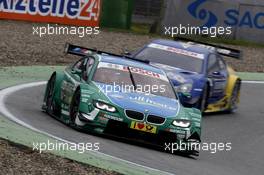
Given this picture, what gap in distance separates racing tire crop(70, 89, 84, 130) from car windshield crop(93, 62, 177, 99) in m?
0.51

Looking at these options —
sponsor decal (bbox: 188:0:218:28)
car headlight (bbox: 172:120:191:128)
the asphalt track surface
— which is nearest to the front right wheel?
the asphalt track surface

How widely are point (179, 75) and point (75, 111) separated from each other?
12.5 feet

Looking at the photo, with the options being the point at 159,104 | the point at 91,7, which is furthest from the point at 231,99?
the point at 91,7

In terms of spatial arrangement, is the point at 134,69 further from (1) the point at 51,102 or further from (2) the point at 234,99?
(2) the point at 234,99

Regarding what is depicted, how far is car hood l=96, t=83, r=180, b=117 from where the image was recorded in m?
12.6

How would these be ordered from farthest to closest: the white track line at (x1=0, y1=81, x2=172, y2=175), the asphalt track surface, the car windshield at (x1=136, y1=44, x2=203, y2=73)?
the car windshield at (x1=136, y1=44, x2=203, y2=73), the asphalt track surface, the white track line at (x1=0, y1=81, x2=172, y2=175)

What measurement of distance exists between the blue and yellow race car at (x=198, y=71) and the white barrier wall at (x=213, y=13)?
1269 centimetres

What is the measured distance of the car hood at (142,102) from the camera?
12578 millimetres

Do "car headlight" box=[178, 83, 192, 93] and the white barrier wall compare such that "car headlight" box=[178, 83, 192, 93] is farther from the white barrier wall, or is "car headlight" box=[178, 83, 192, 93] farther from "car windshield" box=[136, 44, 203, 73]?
the white barrier wall

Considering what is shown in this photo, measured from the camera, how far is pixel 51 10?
2891 cm

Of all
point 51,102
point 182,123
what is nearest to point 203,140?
point 182,123

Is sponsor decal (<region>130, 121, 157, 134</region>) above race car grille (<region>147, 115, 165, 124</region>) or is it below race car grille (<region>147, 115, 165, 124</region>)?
below

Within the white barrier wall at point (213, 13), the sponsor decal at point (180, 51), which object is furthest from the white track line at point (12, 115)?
the white barrier wall at point (213, 13)

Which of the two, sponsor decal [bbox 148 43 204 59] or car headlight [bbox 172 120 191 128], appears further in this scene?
sponsor decal [bbox 148 43 204 59]
